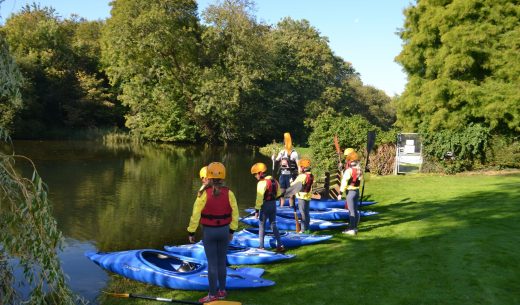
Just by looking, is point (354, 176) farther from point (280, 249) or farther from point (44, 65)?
point (44, 65)

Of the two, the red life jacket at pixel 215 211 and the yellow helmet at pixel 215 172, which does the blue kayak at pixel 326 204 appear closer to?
the red life jacket at pixel 215 211

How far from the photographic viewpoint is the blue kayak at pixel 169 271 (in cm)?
688

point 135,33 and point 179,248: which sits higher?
point 135,33

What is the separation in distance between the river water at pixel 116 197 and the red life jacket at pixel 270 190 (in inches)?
137

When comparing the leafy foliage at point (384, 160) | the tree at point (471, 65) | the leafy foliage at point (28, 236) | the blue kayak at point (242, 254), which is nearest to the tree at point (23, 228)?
the leafy foliage at point (28, 236)

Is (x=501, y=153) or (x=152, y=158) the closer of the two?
(x=501, y=153)

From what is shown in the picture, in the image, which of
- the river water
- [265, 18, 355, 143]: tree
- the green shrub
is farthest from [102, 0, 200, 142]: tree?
the green shrub

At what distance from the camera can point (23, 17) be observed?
4838 cm

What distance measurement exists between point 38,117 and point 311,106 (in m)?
27.4

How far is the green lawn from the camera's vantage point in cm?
636

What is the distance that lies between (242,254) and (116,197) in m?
9.79

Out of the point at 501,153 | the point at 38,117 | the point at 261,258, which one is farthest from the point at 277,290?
the point at 38,117

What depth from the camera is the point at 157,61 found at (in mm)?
39781

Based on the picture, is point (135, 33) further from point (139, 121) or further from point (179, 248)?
point (179, 248)
